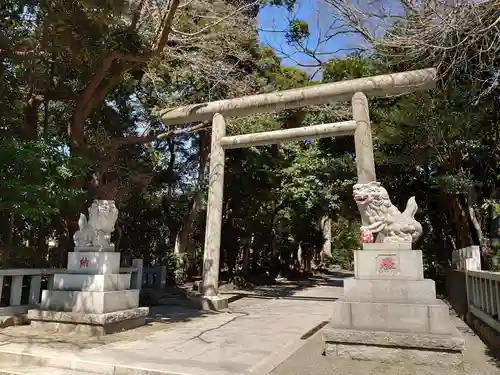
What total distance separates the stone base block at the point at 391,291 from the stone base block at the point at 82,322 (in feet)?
12.0

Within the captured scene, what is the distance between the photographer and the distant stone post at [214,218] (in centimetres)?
1048

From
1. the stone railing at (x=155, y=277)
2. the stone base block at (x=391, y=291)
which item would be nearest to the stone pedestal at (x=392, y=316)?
the stone base block at (x=391, y=291)

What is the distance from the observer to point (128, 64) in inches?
350

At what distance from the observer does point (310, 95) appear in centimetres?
1035

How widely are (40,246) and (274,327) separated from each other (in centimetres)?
602

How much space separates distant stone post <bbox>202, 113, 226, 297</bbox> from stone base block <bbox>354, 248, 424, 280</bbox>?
17.1 ft

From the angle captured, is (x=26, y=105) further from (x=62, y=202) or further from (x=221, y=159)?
(x=221, y=159)

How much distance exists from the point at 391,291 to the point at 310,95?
6.01 m

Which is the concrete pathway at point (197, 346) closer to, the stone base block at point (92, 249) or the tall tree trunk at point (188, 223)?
the stone base block at point (92, 249)

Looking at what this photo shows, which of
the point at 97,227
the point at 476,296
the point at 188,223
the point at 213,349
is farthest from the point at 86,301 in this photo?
the point at 188,223

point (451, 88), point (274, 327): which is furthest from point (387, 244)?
point (451, 88)

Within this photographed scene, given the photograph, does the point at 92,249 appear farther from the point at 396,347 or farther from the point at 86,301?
the point at 396,347

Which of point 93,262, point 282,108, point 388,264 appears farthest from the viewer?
point 282,108

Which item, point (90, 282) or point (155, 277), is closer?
point (90, 282)
